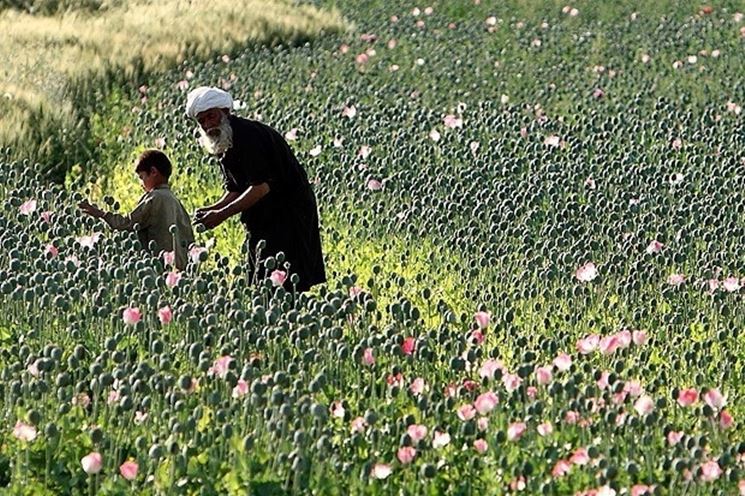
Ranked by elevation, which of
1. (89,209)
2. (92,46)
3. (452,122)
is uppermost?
(89,209)

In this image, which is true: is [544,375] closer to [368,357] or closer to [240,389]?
[368,357]

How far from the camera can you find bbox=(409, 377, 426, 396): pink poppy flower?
6.34 meters

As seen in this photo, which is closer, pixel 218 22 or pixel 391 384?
pixel 391 384

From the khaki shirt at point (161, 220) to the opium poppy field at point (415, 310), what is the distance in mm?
135

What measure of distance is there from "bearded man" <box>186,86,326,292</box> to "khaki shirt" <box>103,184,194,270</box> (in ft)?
0.64

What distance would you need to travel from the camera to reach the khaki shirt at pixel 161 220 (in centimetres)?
887

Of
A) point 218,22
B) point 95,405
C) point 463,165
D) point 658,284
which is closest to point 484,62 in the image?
point 218,22

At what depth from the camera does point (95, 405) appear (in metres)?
6.23

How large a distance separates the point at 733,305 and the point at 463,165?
149 inches

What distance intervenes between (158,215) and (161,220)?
1.2 inches

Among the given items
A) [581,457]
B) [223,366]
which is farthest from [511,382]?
[223,366]

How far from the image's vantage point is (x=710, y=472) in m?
5.49

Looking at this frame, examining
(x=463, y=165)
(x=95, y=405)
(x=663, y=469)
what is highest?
(x=95, y=405)

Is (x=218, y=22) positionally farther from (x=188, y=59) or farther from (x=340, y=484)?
(x=340, y=484)
